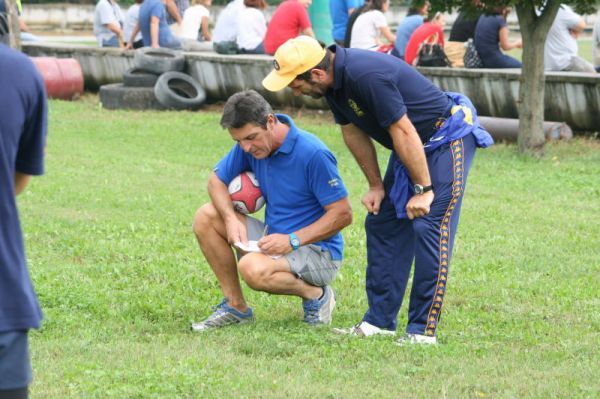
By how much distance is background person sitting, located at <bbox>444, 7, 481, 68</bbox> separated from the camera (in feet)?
53.5

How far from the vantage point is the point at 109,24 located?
21.5 metres

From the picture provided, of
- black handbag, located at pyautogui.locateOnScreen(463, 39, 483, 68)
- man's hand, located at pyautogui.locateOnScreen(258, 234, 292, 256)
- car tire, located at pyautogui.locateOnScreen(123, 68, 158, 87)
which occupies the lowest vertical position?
car tire, located at pyautogui.locateOnScreen(123, 68, 158, 87)

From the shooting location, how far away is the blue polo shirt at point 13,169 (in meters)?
3.10

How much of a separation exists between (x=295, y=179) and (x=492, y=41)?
32.8 ft

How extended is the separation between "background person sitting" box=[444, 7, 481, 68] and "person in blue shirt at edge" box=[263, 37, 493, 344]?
33.4 feet

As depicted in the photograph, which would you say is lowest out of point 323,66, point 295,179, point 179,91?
point 179,91

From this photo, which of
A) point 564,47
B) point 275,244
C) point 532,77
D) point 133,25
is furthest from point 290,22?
point 275,244

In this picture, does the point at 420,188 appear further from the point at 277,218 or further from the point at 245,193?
the point at 245,193

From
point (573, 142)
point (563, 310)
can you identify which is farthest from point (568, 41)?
point (563, 310)

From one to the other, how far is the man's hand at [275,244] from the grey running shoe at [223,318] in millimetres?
440

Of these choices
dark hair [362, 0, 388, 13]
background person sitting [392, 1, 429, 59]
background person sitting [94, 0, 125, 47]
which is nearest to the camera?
background person sitting [392, 1, 429, 59]

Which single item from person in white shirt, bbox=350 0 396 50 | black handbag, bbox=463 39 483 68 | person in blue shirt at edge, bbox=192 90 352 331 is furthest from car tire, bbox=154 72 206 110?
person in blue shirt at edge, bbox=192 90 352 331

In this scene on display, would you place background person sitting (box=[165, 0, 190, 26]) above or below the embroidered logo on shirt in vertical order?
below

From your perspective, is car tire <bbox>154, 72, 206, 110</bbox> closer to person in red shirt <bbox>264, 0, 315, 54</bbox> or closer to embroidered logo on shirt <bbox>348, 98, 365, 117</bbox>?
person in red shirt <bbox>264, 0, 315, 54</bbox>
